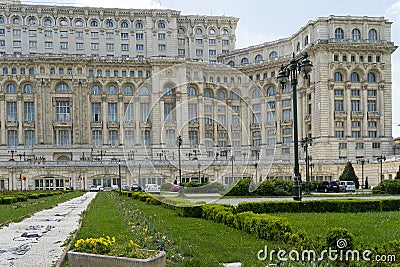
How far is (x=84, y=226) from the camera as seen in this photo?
17172mm

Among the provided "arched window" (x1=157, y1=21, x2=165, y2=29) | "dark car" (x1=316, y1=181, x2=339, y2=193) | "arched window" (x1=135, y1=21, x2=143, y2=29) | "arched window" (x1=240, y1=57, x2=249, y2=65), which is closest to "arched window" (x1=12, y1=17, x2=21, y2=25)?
"arched window" (x1=135, y1=21, x2=143, y2=29)

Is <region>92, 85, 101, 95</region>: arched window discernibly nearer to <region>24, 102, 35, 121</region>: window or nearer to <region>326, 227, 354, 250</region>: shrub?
<region>24, 102, 35, 121</region>: window

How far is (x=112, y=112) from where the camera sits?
9325cm

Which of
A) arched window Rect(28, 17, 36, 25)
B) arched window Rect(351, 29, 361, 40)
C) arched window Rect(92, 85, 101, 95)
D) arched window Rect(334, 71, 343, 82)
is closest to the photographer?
arched window Rect(334, 71, 343, 82)

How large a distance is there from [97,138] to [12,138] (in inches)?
592

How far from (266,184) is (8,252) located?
2833 centimetres

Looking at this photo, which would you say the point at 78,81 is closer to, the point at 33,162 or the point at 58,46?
the point at 58,46

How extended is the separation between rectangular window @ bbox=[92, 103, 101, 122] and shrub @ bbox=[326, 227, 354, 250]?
280ft

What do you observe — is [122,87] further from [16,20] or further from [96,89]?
[16,20]

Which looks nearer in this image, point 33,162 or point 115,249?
point 115,249

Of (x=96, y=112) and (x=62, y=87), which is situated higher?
(x=62, y=87)

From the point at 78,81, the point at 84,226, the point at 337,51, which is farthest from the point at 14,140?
the point at 84,226

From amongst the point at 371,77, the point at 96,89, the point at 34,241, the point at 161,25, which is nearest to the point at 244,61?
the point at 161,25

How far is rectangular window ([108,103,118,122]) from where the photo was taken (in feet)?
305
